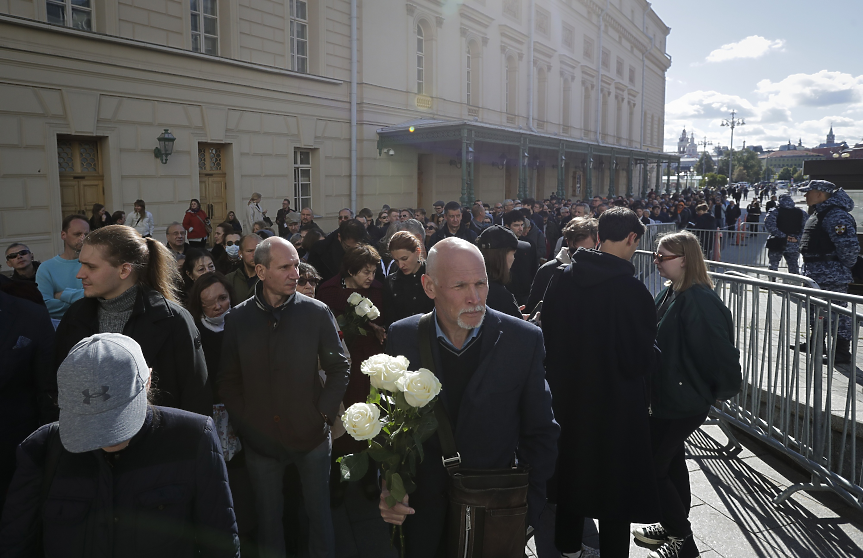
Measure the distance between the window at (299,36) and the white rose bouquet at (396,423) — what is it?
15.6m

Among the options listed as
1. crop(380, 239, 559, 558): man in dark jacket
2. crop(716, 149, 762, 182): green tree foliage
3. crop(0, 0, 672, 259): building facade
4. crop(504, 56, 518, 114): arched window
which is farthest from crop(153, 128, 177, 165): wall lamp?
crop(716, 149, 762, 182): green tree foliage

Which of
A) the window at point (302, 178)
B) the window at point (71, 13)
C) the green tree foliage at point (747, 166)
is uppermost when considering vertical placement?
the green tree foliage at point (747, 166)

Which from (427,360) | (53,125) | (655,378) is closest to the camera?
(427,360)

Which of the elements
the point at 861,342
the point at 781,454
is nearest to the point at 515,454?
the point at 781,454

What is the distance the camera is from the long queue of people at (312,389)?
171 centimetres

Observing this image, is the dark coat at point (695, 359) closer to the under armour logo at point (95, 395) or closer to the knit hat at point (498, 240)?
the knit hat at point (498, 240)

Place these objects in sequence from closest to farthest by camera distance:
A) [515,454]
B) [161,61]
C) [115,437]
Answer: [115,437] < [515,454] < [161,61]

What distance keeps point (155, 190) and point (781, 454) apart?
12359 millimetres

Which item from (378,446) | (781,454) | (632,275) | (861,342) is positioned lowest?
(781,454)

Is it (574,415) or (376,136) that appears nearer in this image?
(574,415)

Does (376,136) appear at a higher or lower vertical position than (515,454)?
higher

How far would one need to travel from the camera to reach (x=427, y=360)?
2.27 m

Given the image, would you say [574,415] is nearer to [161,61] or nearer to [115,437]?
[115,437]

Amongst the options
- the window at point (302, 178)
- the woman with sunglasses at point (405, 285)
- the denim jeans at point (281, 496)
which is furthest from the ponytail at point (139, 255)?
the window at point (302, 178)
